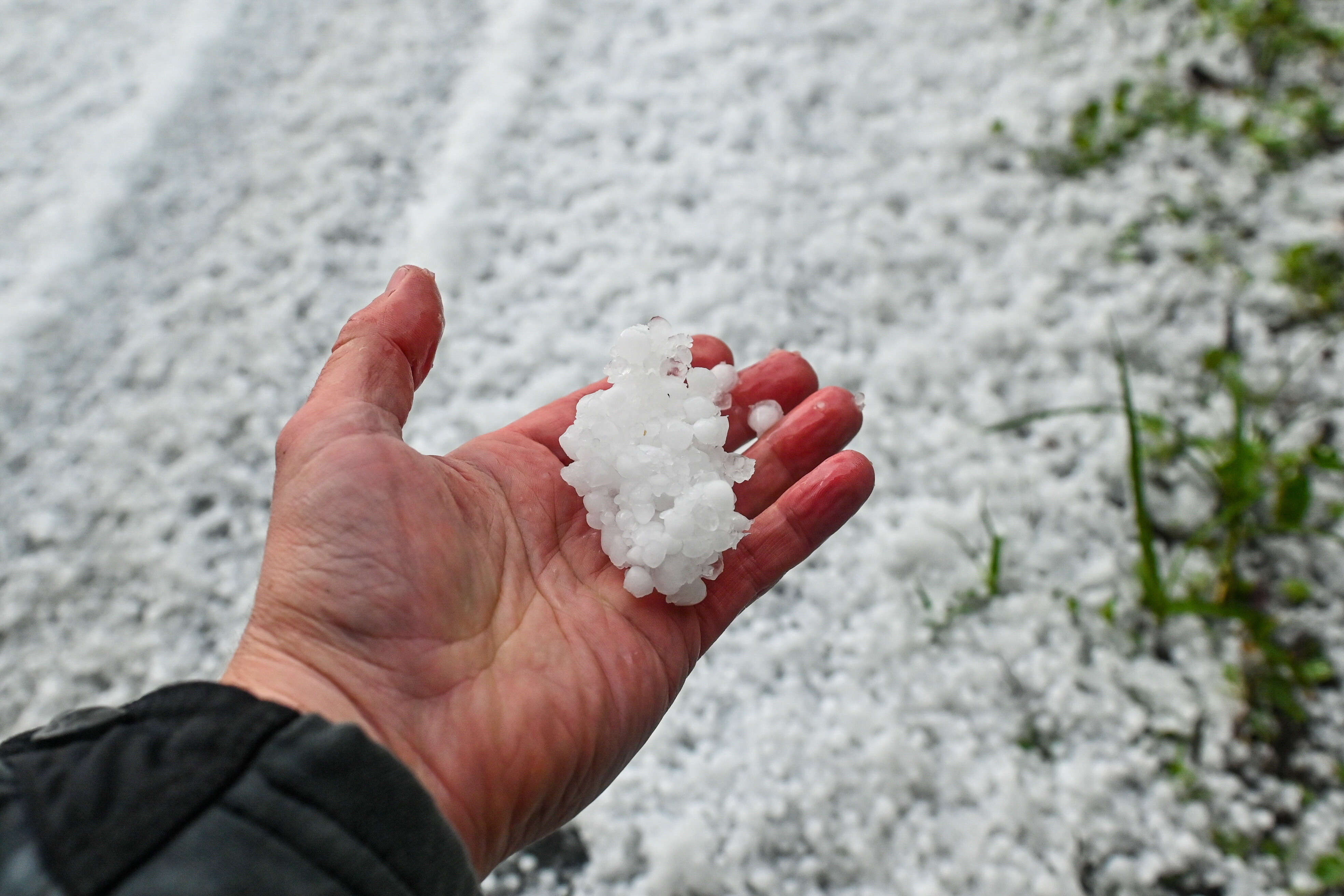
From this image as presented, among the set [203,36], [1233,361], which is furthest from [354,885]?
[203,36]

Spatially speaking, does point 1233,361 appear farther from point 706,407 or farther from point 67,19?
point 67,19

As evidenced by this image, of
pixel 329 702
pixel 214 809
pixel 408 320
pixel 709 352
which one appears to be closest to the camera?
pixel 214 809

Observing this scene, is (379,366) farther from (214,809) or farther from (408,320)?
(214,809)

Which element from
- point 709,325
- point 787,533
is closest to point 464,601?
point 787,533

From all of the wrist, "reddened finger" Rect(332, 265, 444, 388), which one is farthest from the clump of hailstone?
the wrist

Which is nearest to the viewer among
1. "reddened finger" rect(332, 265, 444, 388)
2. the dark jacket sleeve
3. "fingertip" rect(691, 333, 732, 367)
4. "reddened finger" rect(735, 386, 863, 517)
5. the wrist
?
the dark jacket sleeve

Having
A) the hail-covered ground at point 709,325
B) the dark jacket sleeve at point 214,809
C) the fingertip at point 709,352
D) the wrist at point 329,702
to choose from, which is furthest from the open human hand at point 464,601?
the hail-covered ground at point 709,325

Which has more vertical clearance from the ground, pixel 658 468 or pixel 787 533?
pixel 658 468

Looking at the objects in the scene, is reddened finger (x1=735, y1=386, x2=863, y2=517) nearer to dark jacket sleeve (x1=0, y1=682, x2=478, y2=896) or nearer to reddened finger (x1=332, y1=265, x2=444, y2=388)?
reddened finger (x1=332, y1=265, x2=444, y2=388)
